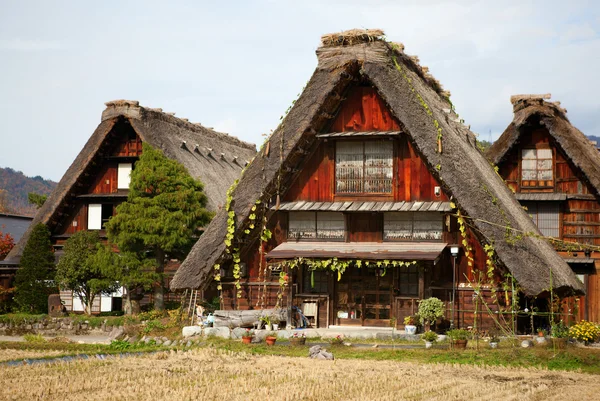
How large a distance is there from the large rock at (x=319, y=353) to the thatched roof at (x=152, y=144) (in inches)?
707

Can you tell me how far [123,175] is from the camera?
135 feet

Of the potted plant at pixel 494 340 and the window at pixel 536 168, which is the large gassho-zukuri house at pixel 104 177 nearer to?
the window at pixel 536 168

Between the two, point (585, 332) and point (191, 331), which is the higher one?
point (585, 332)

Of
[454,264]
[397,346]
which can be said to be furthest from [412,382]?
[454,264]

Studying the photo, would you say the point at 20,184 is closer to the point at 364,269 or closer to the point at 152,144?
the point at 152,144

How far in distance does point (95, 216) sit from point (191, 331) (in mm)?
14721

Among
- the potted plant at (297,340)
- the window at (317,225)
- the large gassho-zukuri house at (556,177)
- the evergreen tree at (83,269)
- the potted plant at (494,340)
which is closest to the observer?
the potted plant at (494,340)

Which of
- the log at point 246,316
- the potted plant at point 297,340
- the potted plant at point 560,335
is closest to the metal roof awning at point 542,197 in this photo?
the potted plant at point 560,335

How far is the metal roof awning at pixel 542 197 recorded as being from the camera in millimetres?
34719

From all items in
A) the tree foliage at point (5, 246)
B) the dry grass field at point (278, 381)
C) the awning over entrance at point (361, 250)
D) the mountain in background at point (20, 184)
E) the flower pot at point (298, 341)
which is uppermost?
the mountain in background at point (20, 184)

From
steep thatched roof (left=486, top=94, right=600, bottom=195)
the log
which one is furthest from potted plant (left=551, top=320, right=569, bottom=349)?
the log

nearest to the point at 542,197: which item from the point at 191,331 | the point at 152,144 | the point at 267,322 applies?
the point at 267,322

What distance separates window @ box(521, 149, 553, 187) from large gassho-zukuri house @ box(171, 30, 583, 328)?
355 centimetres

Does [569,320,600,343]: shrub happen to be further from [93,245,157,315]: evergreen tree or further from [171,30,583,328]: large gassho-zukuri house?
[93,245,157,315]: evergreen tree
